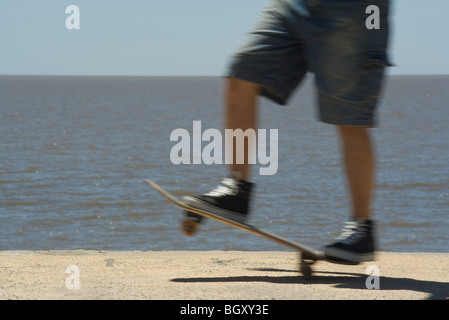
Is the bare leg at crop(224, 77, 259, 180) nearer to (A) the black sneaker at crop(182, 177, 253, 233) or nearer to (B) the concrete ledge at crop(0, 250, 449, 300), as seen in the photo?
(A) the black sneaker at crop(182, 177, 253, 233)

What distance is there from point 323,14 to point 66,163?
60.0ft

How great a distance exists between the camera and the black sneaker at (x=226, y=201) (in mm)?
3252

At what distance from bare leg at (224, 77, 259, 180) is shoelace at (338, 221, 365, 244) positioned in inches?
18.3

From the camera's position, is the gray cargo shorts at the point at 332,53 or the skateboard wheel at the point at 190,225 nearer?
the gray cargo shorts at the point at 332,53

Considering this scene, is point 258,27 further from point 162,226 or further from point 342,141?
point 162,226

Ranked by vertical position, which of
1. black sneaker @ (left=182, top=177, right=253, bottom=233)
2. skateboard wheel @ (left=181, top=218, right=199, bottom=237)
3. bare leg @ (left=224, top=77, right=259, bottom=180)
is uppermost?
bare leg @ (left=224, top=77, right=259, bottom=180)

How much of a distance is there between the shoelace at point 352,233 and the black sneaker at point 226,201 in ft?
1.32

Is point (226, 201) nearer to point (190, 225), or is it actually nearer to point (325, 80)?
point (190, 225)

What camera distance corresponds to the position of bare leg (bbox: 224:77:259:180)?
3.28 m

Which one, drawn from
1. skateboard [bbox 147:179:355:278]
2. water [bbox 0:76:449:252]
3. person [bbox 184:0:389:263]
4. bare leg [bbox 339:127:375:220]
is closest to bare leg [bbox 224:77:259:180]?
person [bbox 184:0:389:263]

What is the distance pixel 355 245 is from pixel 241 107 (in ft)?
2.34

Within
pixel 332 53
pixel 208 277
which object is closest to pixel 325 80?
pixel 332 53

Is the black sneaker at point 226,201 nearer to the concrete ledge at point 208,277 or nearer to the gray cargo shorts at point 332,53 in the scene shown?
the concrete ledge at point 208,277

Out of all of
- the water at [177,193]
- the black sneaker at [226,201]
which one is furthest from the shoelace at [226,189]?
the water at [177,193]
